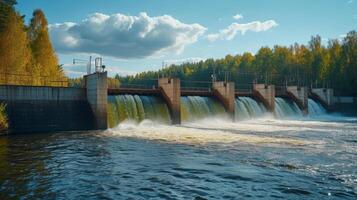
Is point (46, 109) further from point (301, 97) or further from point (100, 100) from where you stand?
point (301, 97)

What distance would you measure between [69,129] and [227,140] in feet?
45.9

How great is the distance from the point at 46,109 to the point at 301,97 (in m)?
41.9

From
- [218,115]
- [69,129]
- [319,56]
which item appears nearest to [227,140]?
[69,129]

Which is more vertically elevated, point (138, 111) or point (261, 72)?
point (261, 72)

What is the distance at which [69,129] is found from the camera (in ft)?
92.1

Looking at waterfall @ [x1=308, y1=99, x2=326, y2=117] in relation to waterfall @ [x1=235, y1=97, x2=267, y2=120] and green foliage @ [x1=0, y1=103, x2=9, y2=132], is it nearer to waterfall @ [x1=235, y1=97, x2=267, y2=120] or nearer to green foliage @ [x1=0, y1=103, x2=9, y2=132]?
waterfall @ [x1=235, y1=97, x2=267, y2=120]

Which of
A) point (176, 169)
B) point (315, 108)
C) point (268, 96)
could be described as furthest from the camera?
point (315, 108)

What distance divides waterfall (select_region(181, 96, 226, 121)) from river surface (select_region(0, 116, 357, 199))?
1501 cm

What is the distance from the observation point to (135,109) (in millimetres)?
32094

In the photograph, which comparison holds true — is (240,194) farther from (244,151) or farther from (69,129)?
(69,129)

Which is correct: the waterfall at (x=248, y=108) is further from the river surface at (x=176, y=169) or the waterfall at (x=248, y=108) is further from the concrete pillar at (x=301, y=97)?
the river surface at (x=176, y=169)

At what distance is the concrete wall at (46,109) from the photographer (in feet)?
84.5

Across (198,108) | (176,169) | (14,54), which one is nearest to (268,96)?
(198,108)

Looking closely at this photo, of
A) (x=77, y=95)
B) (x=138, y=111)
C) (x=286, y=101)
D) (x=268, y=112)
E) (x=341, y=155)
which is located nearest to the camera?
(x=341, y=155)
